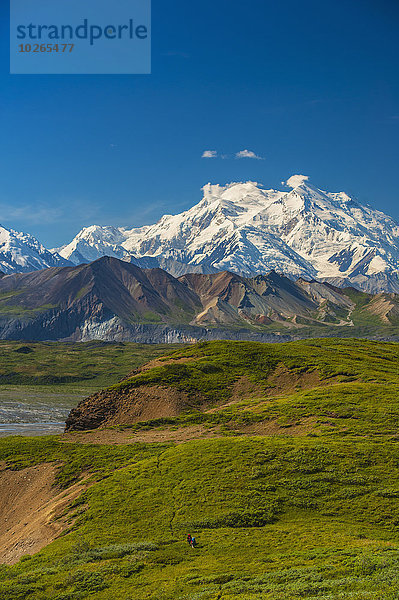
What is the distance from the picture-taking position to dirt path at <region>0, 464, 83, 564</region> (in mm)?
49125

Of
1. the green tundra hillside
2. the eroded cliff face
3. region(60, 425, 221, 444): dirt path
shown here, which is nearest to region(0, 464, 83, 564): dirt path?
the green tundra hillside

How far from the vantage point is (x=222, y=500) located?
49.1 meters

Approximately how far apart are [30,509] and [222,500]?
26.3 metres

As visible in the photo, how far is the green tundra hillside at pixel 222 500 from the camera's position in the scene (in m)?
33.5

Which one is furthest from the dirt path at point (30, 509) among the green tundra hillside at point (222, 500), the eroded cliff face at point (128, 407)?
the eroded cliff face at point (128, 407)

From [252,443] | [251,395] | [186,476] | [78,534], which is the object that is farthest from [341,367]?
[78,534]

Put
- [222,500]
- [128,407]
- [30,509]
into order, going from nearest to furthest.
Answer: [222,500]
[30,509]
[128,407]

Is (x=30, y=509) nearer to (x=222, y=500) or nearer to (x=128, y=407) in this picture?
(x=222, y=500)

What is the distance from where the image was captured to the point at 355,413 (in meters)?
75.0

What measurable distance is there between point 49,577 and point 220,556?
13306mm

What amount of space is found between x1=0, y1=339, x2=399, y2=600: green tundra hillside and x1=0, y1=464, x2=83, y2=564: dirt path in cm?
35

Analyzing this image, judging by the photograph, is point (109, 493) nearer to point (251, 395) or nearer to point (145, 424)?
point (145, 424)

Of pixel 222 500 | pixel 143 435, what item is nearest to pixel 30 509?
pixel 143 435

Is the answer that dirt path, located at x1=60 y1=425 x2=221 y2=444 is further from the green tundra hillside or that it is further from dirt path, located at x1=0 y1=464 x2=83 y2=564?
dirt path, located at x1=0 y1=464 x2=83 y2=564
